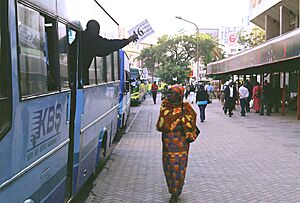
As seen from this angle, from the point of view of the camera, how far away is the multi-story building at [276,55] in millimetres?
16672

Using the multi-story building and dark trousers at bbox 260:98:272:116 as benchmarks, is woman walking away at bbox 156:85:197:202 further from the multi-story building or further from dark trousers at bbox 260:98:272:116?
dark trousers at bbox 260:98:272:116

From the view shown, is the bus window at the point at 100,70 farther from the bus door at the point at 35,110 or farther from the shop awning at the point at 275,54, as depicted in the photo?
the shop awning at the point at 275,54

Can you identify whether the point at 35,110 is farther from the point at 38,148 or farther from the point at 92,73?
the point at 92,73

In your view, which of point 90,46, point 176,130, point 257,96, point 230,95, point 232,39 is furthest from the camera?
point 232,39

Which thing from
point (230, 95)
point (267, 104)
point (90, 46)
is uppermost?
point (90, 46)

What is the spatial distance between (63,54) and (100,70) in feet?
8.97

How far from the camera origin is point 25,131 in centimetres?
352

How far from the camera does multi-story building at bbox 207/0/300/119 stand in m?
16.7

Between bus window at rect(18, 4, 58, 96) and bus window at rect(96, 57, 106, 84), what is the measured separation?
8.42 feet

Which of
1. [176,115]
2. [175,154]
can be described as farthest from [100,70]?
A: [175,154]

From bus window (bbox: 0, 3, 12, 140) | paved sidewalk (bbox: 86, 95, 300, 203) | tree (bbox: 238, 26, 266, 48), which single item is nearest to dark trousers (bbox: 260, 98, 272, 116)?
paved sidewalk (bbox: 86, 95, 300, 203)

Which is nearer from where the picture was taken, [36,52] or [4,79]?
[4,79]

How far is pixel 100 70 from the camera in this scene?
7.79m

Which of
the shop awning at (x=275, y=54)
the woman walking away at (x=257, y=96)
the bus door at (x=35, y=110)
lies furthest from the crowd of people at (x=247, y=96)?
the bus door at (x=35, y=110)
